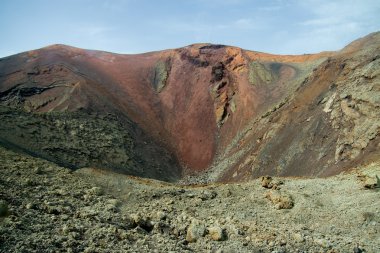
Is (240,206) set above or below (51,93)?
below

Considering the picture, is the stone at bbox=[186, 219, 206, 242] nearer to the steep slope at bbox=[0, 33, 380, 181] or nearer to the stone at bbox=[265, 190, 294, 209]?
the stone at bbox=[265, 190, 294, 209]

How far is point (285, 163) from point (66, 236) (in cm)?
1606

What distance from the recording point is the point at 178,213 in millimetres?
12406

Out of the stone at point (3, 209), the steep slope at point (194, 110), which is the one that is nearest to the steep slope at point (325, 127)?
the steep slope at point (194, 110)

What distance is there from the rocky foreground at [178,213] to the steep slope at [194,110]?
4.26 metres

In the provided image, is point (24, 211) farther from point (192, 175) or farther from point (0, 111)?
point (192, 175)

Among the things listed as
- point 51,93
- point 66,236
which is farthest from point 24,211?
point 51,93

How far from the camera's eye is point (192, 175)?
109 feet

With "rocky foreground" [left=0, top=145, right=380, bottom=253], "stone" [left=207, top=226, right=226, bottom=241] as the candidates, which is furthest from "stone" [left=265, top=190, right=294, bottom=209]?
"stone" [left=207, top=226, right=226, bottom=241]

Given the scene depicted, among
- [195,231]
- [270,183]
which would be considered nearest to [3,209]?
[195,231]

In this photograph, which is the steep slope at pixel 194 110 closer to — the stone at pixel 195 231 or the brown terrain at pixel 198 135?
the brown terrain at pixel 198 135

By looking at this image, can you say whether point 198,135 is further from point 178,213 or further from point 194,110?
point 178,213

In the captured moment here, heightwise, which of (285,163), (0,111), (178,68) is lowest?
(285,163)

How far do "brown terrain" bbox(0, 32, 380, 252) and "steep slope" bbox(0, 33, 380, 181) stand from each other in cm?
12
